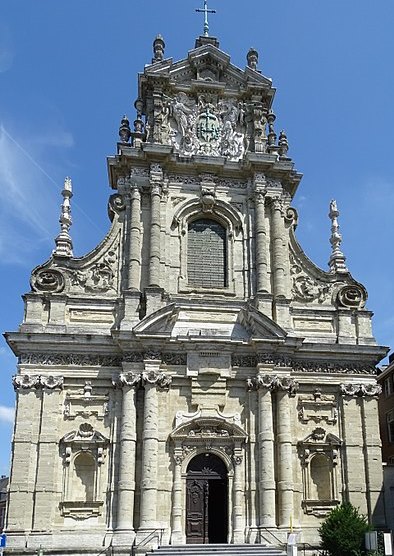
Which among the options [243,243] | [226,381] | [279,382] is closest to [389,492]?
[279,382]

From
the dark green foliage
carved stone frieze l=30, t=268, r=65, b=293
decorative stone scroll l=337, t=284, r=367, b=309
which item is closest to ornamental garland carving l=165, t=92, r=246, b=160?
decorative stone scroll l=337, t=284, r=367, b=309

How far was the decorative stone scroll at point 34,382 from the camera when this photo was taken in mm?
22172

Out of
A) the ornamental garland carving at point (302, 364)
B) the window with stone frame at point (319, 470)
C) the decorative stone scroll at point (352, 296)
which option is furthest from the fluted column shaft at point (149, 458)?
the decorative stone scroll at point (352, 296)

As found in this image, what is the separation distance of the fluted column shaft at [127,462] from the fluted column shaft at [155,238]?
4195 millimetres

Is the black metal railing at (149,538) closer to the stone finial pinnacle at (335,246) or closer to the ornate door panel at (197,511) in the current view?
the ornate door panel at (197,511)

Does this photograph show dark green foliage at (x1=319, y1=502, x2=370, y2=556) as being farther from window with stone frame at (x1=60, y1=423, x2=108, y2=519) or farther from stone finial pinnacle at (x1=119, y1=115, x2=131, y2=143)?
stone finial pinnacle at (x1=119, y1=115, x2=131, y2=143)

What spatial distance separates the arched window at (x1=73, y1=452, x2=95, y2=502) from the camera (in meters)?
21.6

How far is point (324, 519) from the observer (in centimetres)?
2231

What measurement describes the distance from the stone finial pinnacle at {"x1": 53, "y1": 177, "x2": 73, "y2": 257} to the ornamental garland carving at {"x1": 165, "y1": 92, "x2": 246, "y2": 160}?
431cm

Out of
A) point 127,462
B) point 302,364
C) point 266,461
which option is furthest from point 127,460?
point 302,364

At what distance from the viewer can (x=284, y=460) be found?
72.8 ft

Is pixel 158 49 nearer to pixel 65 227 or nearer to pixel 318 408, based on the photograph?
pixel 65 227

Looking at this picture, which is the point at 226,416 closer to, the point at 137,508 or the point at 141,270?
the point at 137,508

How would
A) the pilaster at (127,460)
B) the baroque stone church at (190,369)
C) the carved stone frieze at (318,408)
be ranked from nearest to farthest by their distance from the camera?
the pilaster at (127,460)
the baroque stone church at (190,369)
the carved stone frieze at (318,408)
